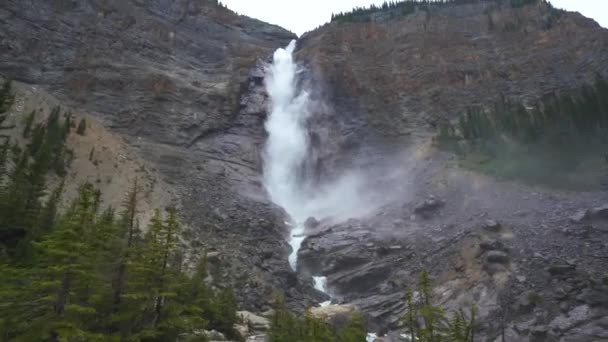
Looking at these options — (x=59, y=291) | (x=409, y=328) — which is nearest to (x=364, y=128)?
(x=409, y=328)

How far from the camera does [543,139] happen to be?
152 feet

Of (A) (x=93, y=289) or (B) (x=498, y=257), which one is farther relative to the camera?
(B) (x=498, y=257)

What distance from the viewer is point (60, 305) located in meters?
11.0

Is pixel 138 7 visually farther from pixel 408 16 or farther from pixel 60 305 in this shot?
pixel 60 305

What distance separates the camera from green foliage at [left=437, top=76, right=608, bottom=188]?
40219mm

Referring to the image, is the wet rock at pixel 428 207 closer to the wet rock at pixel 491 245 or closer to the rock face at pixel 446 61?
the wet rock at pixel 491 245

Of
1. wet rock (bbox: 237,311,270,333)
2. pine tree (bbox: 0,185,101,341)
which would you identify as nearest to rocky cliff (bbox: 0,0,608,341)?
wet rock (bbox: 237,311,270,333)

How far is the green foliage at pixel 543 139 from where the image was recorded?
40.2 meters

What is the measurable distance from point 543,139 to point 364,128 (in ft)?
71.1

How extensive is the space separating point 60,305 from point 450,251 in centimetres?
2522

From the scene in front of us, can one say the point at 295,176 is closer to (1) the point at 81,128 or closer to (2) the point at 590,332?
(1) the point at 81,128

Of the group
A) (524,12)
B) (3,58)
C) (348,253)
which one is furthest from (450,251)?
(524,12)

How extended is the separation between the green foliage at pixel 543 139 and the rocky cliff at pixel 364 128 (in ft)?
9.46

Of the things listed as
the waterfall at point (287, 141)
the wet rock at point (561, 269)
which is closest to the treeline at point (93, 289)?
the wet rock at point (561, 269)
